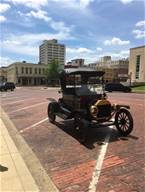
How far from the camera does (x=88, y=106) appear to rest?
8.32 meters

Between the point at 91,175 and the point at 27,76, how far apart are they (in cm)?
10102

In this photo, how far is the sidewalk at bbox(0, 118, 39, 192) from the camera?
4.69 m

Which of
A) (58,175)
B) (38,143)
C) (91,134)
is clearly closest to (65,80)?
(91,134)

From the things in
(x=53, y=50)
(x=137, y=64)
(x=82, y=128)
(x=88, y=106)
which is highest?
(x=53, y=50)

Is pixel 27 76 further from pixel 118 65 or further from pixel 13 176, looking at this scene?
pixel 13 176

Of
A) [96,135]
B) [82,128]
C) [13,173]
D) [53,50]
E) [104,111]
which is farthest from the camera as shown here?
A: [53,50]

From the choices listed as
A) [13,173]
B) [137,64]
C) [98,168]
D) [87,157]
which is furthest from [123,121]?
[137,64]

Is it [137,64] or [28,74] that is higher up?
[137,64]

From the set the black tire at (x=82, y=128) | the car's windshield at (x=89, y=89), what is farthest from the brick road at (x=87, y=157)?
the car's windshield at (x=89, y=89)

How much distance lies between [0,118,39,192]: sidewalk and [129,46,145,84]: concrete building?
80.1m

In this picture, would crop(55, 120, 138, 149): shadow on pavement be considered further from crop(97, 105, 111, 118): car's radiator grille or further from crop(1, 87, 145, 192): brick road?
crop(97, 105, 111, 118): car's radiator grille

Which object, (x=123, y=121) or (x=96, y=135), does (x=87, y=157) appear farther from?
(x=123, y=121)

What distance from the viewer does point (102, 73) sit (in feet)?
30.5

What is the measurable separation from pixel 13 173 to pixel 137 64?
287 ft
